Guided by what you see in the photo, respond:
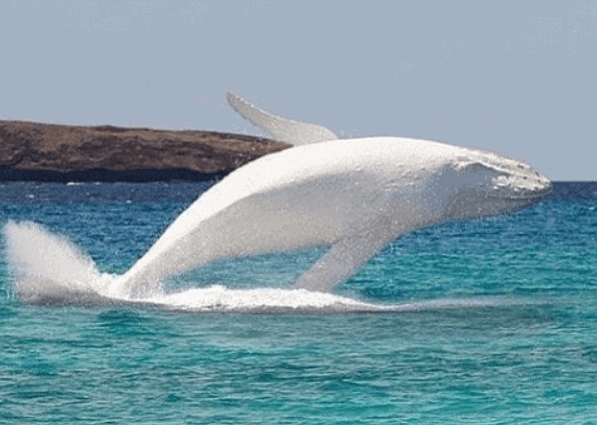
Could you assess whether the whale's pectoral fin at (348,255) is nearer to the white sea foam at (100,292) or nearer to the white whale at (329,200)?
the white whale at (329,200)

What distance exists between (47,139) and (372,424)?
182266 mm

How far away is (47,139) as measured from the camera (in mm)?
192125

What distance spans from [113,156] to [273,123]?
168 metres

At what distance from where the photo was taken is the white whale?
20016 mm

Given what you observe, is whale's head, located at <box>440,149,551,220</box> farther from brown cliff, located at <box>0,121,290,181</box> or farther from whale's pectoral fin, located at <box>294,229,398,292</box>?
brown cliff, located at <box>0,121,290,181</box>

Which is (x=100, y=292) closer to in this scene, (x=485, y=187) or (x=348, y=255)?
(x=348, y=255)

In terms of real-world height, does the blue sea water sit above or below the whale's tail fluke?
below

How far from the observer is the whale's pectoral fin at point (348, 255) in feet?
66.4

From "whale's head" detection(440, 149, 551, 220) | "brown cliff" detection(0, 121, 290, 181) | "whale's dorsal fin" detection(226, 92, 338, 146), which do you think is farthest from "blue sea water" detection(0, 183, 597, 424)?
"brown cliff" detection(0, 121, 290, 181)

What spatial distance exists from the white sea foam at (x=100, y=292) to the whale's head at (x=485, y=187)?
1833mm

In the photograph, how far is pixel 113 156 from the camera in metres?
186

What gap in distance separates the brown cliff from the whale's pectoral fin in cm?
16283

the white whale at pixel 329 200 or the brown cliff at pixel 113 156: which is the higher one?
the brown cliff at pixel 113 156

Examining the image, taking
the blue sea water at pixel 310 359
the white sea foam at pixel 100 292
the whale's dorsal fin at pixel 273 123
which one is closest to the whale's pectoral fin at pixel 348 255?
the white sea foam at pixel 100 292
